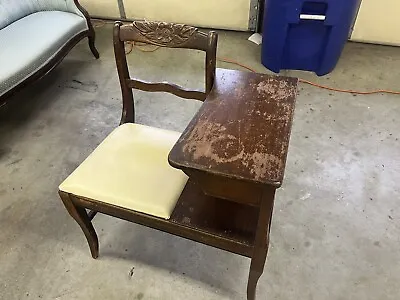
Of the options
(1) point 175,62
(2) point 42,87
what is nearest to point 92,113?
(2) point 42,87

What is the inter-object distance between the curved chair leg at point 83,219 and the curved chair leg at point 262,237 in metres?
0.60

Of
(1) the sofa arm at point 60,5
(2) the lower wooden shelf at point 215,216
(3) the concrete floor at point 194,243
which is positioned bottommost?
(3) the concrete floor at point 194,243

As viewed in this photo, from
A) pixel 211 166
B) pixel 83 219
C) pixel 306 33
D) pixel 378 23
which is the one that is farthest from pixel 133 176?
pixel 378 23

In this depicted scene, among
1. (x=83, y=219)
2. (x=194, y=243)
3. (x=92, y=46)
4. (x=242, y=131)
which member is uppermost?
(x=242, y=131)

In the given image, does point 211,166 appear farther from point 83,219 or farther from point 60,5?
point 60,5

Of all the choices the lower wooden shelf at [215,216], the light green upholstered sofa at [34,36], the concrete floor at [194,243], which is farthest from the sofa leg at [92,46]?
the lower wooden shelf at [215,216]

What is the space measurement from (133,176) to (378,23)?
228 centimetres

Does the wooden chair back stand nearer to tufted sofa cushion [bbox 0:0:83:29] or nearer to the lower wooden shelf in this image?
the lower wooden shelf

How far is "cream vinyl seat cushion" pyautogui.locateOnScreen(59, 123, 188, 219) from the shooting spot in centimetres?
108

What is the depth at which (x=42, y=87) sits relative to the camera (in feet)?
7.75

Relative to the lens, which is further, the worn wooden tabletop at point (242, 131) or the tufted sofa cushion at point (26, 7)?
the tufted sofa cushion at point (26, 7)

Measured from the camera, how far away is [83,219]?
4.07 ft

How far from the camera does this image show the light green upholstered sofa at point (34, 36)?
1.82 metres

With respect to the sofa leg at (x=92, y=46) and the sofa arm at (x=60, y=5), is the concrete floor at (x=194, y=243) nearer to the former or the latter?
the sofa leg at (x=92, y=46)
